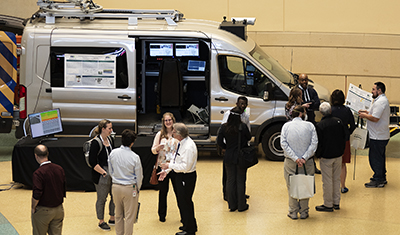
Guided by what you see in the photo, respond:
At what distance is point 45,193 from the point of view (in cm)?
508

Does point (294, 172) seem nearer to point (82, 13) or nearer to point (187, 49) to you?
point (187, 49)

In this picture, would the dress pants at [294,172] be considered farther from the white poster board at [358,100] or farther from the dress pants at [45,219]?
the dress pants at [45,219]

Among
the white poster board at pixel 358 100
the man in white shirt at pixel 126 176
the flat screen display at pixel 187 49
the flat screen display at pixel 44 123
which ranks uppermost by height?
the flat screen display at pixel 187 49

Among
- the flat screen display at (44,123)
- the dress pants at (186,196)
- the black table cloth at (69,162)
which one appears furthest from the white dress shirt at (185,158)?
the flat screen display at (44,123)

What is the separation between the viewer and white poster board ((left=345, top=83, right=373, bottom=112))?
825 cm

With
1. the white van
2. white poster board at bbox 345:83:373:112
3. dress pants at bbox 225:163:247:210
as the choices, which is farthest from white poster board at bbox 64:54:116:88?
white poster board at bbox 345:83:373:112

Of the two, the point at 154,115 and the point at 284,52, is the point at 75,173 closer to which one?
the point at 154,115

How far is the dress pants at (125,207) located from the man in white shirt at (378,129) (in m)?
4.25

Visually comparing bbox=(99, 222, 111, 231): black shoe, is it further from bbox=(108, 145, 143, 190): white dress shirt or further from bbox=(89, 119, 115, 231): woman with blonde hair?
bbox=(108, 145, 143, 190): white dress shirt

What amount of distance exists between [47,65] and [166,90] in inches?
86.9

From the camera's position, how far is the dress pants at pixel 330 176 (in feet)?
22.5

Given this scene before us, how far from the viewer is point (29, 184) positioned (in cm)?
767

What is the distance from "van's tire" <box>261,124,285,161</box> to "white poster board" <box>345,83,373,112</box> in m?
1.42

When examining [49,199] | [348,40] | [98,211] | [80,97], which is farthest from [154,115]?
[348,40]
